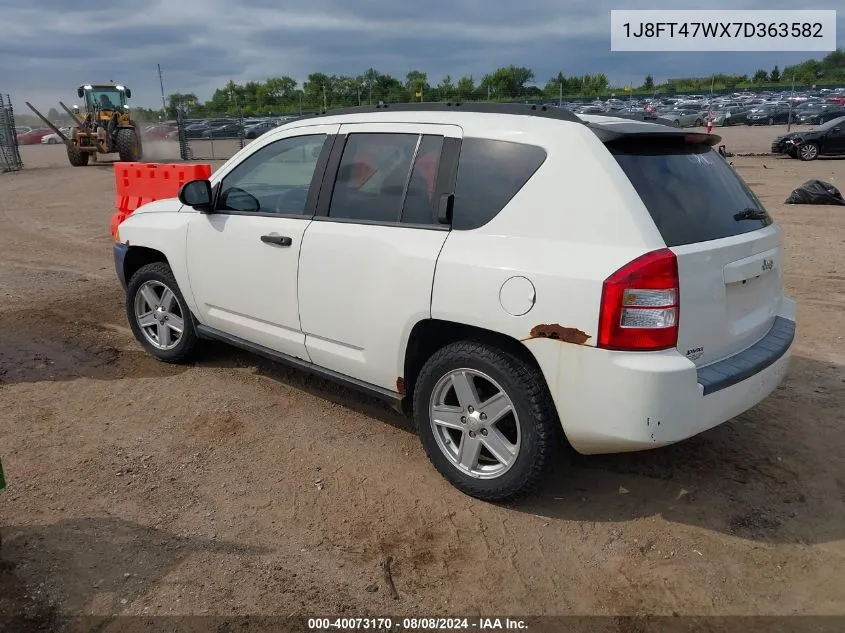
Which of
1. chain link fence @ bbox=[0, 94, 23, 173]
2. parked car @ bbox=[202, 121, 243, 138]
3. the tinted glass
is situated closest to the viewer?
the tinted glass

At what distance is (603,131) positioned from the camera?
3.05 metres

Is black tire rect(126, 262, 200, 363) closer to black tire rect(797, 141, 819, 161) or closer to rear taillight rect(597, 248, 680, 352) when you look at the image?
rear taillight rect(597, 248, 680, 352)

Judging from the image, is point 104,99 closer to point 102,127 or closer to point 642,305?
point 102,127

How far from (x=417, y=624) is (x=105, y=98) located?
27.7 m

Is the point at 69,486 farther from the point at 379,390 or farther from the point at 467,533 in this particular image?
the point at 467,533

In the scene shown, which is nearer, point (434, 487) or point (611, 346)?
point (611, 346)

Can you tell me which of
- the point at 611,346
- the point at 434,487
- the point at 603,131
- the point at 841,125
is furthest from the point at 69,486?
the point at 841,125

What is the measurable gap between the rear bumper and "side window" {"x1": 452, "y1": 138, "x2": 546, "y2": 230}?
0.73 metres

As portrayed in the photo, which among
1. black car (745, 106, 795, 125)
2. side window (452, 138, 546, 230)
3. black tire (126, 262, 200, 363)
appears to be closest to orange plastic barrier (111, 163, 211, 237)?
black tire (126, 262, 200, 363)

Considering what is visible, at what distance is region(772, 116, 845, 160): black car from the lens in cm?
2042

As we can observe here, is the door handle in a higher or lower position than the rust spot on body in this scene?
higher

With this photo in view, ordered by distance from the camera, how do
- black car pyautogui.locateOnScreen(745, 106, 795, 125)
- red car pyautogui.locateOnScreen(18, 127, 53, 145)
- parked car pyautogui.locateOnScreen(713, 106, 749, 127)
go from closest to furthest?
black car pyautogui.locateOnScreen(745, 106, 795, 125) → parked car pyautogui.locateOnScreen(713, 106, 749, 127) → red car pyautogui.locateOnScreen(18, 127, 53, 145)

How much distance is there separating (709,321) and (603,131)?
3.19ft

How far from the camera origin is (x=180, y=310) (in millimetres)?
5004
